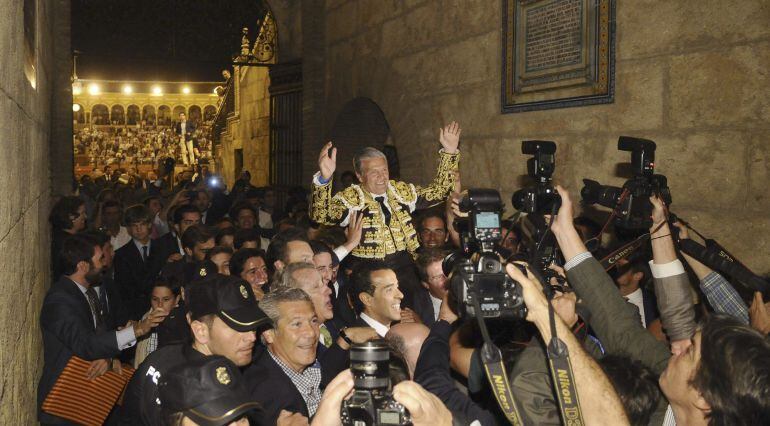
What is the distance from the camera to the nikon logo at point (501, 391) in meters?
2.18

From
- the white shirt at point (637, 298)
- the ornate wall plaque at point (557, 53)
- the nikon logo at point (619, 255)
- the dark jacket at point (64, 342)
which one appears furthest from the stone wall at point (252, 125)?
the nikon logo at point (619, 255)

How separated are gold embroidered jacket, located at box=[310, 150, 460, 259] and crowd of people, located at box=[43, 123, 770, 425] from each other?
2 cm

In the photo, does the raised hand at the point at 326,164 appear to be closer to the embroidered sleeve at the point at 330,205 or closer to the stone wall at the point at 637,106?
the embroidered sleeve at the point at 330,205

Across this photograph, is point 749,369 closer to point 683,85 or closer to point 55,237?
point 683,85

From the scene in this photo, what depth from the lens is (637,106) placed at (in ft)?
18.2

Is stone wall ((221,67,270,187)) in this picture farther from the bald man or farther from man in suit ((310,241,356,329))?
the bald man

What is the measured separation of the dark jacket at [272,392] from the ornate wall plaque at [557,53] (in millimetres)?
3767

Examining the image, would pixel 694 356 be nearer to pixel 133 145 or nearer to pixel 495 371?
pixel 495 371

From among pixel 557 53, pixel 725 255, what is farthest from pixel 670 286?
pixel 557 53

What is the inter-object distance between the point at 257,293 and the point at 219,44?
1014 cm

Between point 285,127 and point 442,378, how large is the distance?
34.4ft

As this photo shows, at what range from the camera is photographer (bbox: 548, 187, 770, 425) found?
1949 millimetres

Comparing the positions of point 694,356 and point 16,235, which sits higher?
point 16,235

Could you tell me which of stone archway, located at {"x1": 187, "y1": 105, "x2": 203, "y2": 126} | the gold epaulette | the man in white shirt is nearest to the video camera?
the man in white shirt
